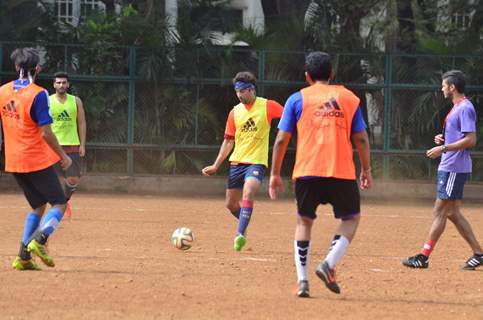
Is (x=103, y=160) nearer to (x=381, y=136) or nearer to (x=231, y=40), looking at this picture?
(x=231, y=40)

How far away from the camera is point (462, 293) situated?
9.44m

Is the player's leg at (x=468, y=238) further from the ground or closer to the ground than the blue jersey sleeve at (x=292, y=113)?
closer to the ground

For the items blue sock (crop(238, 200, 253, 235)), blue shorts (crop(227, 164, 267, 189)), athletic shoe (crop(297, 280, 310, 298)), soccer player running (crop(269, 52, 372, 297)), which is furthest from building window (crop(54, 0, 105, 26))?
athletic shoe (crop(297, 280, 310, 298))

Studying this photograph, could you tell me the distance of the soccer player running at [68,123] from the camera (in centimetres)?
1496

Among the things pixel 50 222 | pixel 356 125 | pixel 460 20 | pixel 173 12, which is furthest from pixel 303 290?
pixel 173 12

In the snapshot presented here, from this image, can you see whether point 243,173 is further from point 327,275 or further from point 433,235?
point 327,275

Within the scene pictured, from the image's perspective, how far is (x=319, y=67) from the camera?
29.1 feet

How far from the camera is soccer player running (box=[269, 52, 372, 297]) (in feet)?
28.6

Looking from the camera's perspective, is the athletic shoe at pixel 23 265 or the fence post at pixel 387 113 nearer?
the athletic shoe at pixel 23 265

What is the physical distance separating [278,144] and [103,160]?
43.2 feet

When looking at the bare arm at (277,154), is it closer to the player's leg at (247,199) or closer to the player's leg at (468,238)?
the player's leg at (468,238)

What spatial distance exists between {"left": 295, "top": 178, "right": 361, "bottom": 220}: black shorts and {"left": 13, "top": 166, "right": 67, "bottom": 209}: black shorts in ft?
8.09

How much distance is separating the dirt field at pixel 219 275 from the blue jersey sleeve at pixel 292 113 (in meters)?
1.34

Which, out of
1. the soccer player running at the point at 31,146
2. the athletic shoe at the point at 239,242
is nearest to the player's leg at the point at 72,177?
the athletic shoe at the point at 239,242
